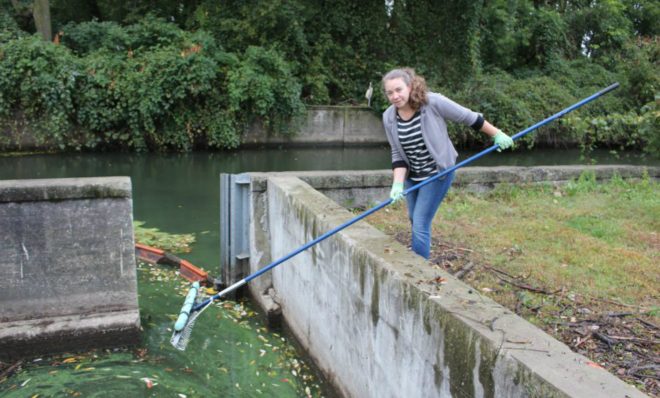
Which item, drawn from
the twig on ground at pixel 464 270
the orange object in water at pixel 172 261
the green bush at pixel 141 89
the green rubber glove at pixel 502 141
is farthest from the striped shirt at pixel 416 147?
the green bush at pixel 141 89

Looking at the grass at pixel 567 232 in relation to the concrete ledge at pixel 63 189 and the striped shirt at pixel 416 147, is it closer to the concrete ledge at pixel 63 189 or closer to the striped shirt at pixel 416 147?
the striped shirt at pixel 416 147

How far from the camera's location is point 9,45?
51.1 ft

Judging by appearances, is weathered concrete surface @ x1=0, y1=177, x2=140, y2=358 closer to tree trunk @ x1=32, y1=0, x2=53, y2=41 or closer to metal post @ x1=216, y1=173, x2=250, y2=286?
metal post @ x1=216, y1=173, x2=250, y2=286

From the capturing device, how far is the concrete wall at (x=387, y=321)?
2447 mm

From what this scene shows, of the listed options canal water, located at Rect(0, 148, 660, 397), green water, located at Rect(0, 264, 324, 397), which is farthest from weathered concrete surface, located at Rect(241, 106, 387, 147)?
green water, located at Rect(0, 264, 324, 397)

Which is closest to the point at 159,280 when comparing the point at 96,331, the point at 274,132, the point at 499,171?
the point at 96,331

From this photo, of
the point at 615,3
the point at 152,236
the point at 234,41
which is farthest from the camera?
the point at 615,3

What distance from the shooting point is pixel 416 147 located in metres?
4.32

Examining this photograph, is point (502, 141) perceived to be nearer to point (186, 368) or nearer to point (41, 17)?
point (186, 368)

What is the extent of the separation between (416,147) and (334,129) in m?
16.3

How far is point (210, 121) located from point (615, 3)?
19.3 meters

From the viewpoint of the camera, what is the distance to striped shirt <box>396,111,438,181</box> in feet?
13.9

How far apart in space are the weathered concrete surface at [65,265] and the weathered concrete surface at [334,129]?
46.4ft

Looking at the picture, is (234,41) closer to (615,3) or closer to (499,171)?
(499,171)
